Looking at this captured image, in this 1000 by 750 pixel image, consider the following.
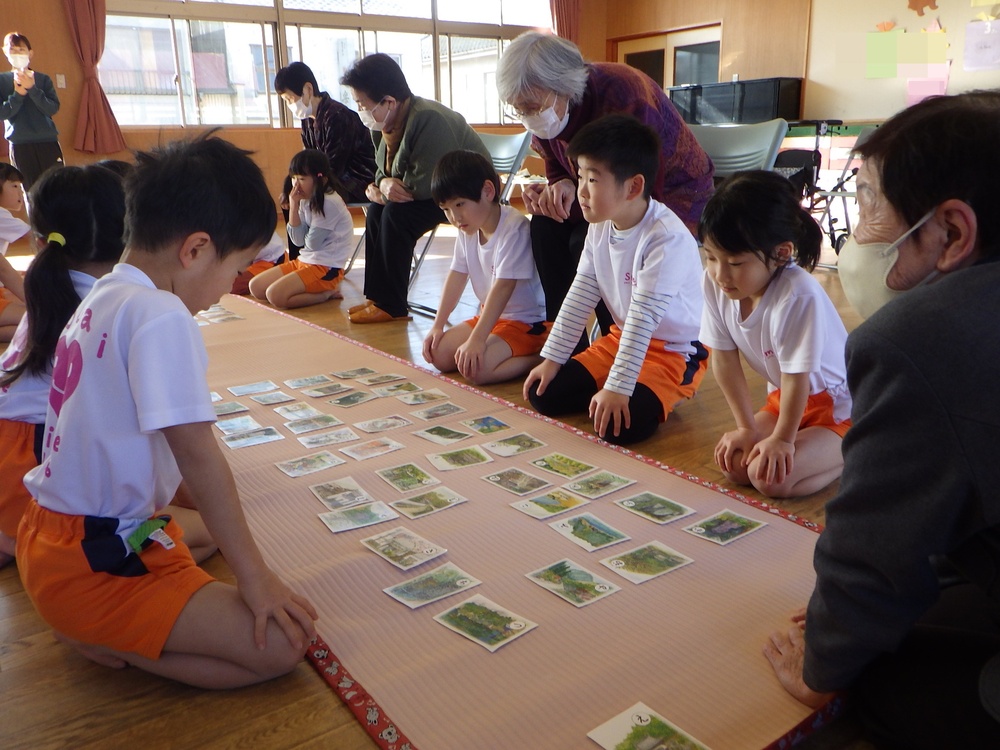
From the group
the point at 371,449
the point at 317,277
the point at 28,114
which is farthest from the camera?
the point at 28,114

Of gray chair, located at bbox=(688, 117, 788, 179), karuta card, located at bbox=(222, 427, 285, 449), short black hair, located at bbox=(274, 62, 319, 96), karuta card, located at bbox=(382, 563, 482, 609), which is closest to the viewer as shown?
karuta card, located at bbox=(382, 563, 482, 609)

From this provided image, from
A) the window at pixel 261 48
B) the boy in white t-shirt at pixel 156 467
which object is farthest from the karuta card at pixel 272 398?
the window at pixel 261 48

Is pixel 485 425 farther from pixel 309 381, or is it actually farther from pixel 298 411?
pixel 309 381

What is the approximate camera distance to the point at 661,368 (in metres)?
2.17

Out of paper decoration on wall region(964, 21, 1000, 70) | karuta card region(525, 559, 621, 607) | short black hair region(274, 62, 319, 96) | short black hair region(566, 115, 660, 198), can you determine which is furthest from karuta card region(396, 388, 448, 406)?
paper decoration on wall region(964, 21, 1000, 70)

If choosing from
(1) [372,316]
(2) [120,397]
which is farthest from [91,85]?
(2) [120,397]

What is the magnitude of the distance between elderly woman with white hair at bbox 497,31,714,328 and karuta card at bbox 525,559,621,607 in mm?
1362

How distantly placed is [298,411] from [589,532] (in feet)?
3.68

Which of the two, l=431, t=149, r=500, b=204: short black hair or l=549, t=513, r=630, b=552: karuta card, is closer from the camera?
l=549, t=513, r=630, b=552: karuta card

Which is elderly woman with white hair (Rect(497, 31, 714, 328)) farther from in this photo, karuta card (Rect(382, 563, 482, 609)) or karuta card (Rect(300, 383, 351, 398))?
karuta card (Rect(382, 563, 482, 609))

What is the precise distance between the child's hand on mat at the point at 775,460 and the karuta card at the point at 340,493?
2.80ft

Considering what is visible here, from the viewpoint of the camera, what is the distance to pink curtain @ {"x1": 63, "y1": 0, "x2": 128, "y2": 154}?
7168mm

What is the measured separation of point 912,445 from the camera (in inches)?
31.2

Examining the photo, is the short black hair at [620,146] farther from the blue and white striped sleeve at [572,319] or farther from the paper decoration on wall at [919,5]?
the paper decoration on wall at [919,5]
